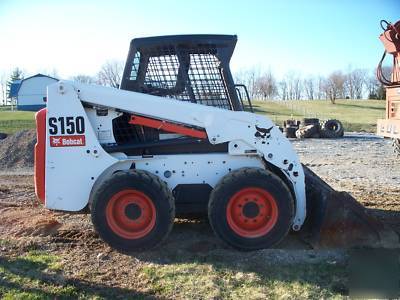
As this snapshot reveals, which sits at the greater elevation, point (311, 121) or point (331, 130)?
point (311, 121)

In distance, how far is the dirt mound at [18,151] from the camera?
530 inches

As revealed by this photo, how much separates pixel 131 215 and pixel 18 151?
10.2 meters

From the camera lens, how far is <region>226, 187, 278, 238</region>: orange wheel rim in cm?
514

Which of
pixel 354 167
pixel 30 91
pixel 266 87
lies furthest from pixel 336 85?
pixel 354 167

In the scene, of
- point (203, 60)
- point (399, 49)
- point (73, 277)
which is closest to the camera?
point (73, 277)

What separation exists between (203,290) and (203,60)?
272 centimetres

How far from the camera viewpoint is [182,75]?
222 inches

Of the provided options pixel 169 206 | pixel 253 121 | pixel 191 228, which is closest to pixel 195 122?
pixel 253 121

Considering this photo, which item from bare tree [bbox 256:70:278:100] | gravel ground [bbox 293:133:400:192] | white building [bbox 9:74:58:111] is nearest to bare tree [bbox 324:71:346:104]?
bare tree [bbox 256:70:278:100]

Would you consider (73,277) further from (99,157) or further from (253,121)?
(253,121)

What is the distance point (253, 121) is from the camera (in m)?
5.29

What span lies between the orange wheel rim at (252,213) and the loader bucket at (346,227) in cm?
57

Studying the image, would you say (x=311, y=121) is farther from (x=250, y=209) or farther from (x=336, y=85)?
(x=336, y=85)

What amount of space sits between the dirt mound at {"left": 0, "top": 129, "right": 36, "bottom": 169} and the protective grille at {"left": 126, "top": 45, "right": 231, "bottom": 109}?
868 centimetres
